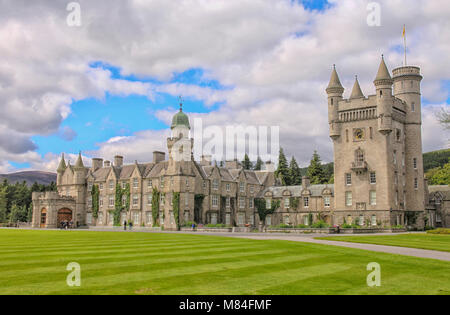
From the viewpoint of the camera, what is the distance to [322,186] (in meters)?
69.6

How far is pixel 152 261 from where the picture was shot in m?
15.4

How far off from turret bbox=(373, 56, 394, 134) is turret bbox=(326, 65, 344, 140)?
219 inches

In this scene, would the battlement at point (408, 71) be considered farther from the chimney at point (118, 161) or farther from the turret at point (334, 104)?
the chimney at point (118, 161)

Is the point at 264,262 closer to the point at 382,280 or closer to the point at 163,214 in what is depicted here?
the point at 382,280

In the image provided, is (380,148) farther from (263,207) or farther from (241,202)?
(241,202)

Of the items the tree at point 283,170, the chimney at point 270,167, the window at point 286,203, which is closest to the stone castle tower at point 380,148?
the window at point 286,203

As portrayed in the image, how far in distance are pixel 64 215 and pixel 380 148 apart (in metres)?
52.2

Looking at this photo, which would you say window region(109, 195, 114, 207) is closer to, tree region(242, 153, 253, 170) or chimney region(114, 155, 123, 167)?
chimney region(114, 155, 123, 167)

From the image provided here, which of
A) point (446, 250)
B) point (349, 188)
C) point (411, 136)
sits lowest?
point (446, 250)

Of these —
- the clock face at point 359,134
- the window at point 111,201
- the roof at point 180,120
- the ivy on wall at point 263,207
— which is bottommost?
the ivy on wall at point 263,207

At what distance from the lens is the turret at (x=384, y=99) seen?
58.7 metres

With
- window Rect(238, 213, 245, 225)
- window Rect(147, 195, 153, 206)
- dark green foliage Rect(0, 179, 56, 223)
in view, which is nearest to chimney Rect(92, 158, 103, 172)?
window Rect(147, 195, 153, 206)
